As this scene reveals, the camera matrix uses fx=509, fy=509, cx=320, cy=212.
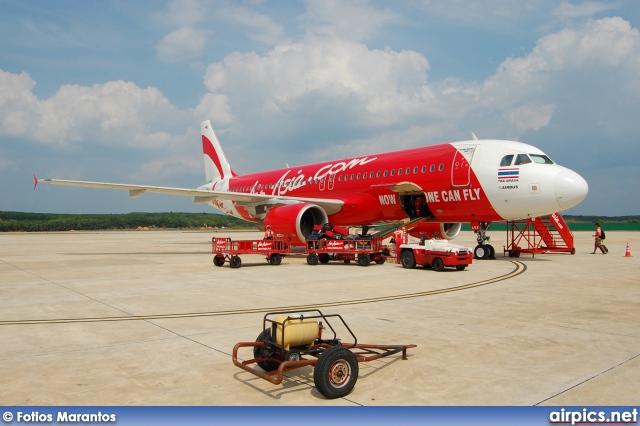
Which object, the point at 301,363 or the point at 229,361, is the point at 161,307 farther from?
the point at 301,363

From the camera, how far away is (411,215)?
22.0 m

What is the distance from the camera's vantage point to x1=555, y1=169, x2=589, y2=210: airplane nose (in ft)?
58.6

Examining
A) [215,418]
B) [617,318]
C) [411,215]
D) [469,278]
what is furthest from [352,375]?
[411,215]

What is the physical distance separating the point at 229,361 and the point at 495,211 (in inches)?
600

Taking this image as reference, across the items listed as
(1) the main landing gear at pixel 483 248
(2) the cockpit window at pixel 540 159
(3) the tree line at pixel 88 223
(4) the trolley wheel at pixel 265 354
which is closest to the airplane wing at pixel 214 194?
(1) the main landing gear at pixel 483 248

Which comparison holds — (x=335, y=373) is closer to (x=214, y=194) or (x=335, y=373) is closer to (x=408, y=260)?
(x=408, y=260)

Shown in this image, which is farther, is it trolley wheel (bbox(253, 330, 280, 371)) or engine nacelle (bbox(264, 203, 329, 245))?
engine nacelle (bbox(264, 203, 329, 245))

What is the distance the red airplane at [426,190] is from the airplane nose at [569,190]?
35 millimetres

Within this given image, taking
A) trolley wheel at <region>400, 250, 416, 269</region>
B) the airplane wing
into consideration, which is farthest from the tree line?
trolley wheel at <region>400, 250, 416, 269</region>

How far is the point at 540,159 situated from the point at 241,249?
11.5m

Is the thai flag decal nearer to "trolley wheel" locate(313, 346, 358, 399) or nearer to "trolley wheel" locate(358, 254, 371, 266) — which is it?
"trolley wheel" locate(358, 254, 371, 266)

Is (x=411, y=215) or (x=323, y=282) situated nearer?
(x=323, y=282)

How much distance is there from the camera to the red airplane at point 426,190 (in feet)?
60.1

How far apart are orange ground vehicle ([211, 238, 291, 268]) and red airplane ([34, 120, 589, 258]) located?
2.05 meters
